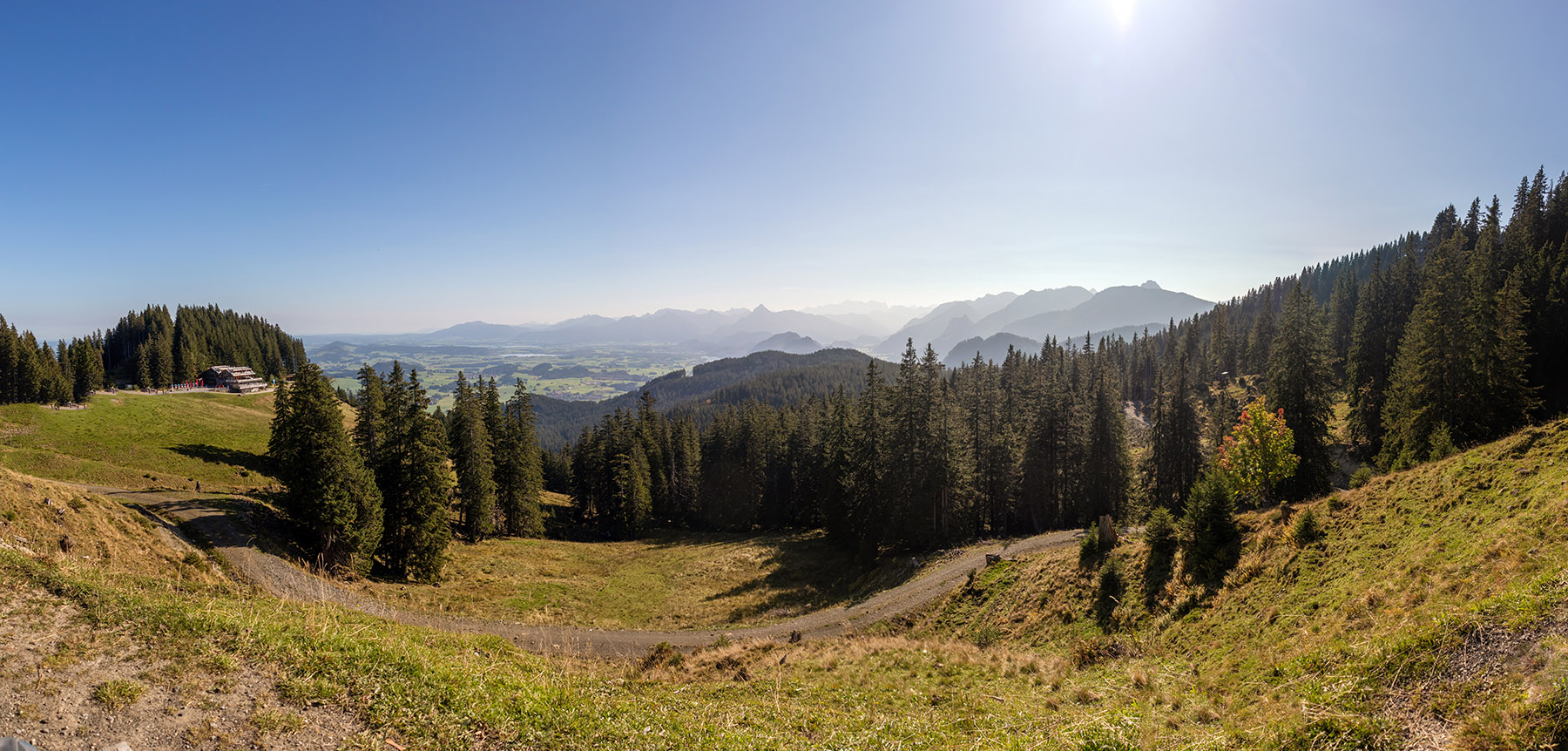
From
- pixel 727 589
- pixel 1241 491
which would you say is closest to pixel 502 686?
pixel 727 589

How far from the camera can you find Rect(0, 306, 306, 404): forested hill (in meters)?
53.3

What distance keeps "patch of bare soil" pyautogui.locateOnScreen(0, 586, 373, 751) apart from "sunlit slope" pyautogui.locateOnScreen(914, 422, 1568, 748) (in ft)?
37.9

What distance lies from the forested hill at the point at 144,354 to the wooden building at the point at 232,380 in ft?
12.8

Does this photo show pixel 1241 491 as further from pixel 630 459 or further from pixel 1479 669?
pixel 630 459

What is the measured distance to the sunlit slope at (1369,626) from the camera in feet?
21.7

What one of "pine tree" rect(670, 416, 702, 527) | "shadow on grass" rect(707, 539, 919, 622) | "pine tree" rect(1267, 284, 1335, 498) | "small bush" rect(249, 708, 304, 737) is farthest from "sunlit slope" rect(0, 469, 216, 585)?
"pine tree" rect(1267, 284, 1335, 498)

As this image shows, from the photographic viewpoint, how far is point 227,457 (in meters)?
43.7

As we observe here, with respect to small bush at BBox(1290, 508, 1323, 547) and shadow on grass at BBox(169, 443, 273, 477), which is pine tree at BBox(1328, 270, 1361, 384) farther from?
shadow on grass at BBox(169, 443, 273, 477)

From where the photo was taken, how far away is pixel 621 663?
52.6 ft

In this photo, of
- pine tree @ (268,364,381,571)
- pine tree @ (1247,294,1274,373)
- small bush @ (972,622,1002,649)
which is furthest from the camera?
pine tree @ (1247,294,1274,373)

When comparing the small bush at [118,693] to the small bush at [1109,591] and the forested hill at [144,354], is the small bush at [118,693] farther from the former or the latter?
the forested hill at [144,354]

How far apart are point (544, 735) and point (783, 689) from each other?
7197 mm

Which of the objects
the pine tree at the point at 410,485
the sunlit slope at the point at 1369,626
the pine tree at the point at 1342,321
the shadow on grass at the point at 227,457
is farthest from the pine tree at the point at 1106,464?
the shadow on grass at the point at 227,457

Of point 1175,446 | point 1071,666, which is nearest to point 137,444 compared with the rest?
point 1071,666
